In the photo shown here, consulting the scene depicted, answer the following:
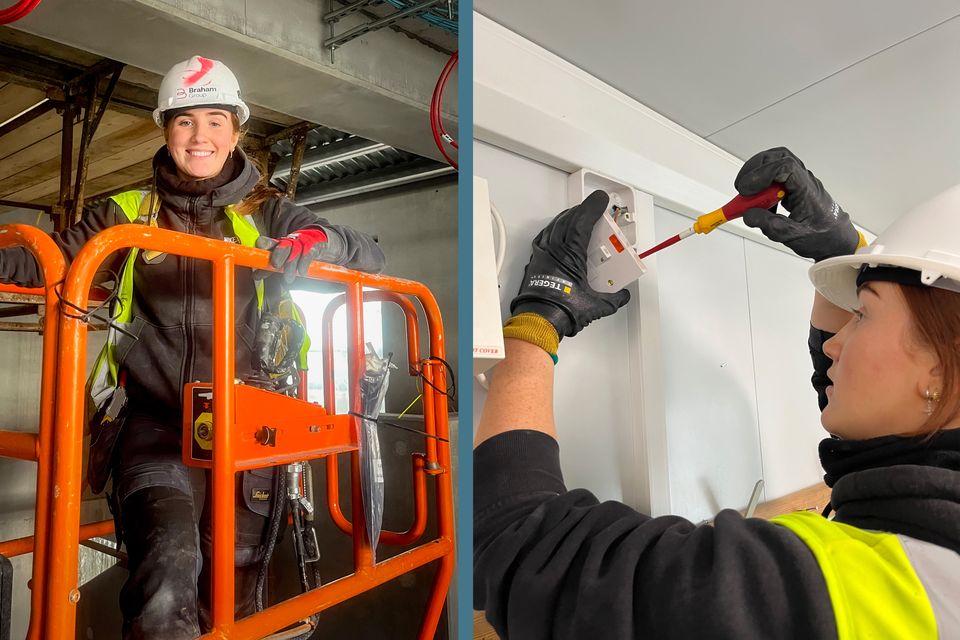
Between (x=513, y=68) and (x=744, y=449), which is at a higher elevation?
(x=513, y=68)

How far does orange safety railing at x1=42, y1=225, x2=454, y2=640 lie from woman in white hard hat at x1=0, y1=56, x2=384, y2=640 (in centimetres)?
10

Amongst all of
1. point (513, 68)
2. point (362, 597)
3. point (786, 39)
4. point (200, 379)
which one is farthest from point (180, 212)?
point (362, 597)

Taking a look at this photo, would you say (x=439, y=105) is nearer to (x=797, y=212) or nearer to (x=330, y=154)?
(x=330, y=154)

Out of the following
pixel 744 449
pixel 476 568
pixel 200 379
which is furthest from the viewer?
pixel 744 449

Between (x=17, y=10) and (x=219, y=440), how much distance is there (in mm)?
791

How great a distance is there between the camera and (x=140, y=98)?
158 centimetres

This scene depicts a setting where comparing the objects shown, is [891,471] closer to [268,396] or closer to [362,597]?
[268,396]

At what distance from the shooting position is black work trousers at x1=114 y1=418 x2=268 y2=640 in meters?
0.77

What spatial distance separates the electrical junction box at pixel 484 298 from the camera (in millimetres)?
595

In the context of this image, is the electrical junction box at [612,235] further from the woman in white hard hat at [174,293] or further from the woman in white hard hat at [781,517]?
the woman in white hard hat at [174,293]

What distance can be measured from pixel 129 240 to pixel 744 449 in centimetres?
117

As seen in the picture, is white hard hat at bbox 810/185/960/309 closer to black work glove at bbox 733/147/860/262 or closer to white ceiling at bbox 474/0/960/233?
black work glove at bbox 733/147/860/262

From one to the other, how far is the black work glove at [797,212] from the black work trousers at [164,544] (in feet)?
3.09

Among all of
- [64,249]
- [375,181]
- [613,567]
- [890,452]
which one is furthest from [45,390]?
[375,181]
